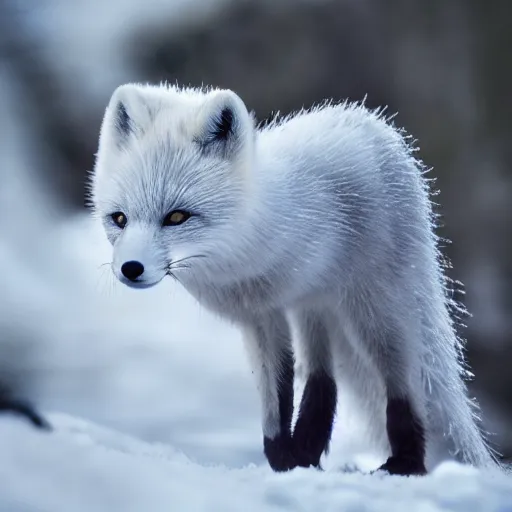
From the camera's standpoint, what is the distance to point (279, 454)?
4.05 feet

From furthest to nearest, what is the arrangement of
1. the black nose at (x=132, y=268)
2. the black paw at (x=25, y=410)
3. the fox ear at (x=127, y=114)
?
1. the black paw at (x=25, y=410)
2. the fox ear at (x=127, y=114)
3. the black nose at (x=132, y=268)

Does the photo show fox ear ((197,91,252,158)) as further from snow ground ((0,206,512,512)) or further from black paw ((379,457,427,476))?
black paw ((379,457,427,476))

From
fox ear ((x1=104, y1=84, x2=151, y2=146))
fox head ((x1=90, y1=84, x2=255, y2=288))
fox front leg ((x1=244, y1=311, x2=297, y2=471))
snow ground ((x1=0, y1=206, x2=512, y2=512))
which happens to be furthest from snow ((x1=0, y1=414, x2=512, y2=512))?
fox ear ((x1=104, y1=84, x2=151, y2=146))

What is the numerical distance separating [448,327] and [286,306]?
0.28m

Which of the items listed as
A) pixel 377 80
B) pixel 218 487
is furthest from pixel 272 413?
pixel 377 80

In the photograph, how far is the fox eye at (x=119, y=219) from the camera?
3.41ft

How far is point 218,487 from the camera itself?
107 centimetres

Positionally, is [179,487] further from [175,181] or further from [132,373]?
[175,181]

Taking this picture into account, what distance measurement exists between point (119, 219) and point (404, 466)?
0.54 m

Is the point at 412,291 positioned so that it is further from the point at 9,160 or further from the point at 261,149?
the point at 9,160

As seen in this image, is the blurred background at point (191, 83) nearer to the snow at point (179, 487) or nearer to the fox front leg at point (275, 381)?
the fox front leg at point (275, 381)

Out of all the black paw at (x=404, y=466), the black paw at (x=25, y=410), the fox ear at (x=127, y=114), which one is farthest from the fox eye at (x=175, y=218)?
the black paw at (x=404, y=466)

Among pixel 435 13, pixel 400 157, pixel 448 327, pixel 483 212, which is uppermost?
pixel 435 13

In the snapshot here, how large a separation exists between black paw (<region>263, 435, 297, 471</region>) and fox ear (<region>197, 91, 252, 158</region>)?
1.39ft
